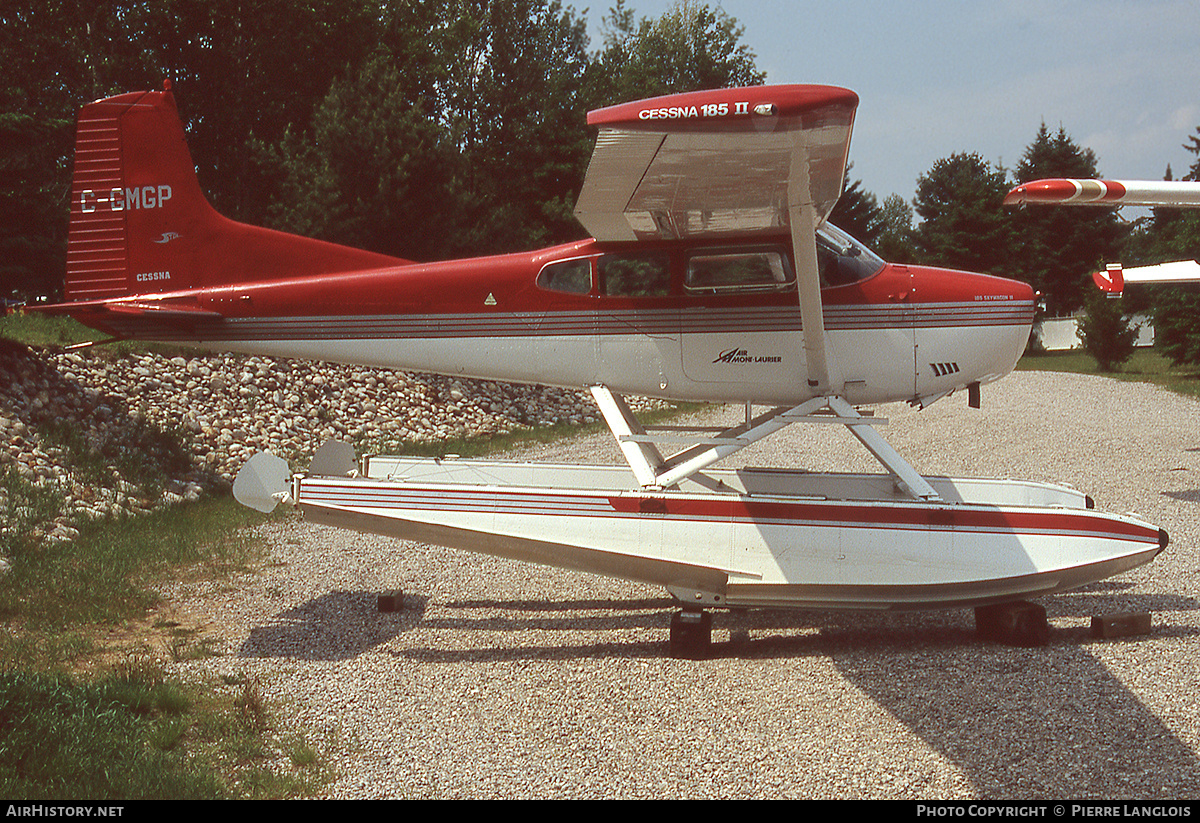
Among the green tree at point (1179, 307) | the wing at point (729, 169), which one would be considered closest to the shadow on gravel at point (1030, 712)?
the wing at point (729, 169)

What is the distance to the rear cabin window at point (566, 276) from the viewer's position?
257 inches

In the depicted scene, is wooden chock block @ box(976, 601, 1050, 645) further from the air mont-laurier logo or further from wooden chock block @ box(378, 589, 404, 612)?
wooden chock block @ box(378, 589, 404, 612)

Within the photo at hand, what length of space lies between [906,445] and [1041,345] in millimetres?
33654

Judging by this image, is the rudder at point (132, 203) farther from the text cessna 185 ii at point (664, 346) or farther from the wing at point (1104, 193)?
the wing at point (1104, 193)

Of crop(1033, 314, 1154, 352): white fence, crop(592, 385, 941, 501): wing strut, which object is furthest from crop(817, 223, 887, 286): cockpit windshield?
crop(1033, 314, 1154, 352): white fence

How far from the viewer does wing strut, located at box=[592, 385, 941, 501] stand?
604 cm

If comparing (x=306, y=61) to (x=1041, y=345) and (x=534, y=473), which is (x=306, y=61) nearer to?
(x=534, y=473)

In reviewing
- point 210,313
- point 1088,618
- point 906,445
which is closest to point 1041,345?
point 906,445

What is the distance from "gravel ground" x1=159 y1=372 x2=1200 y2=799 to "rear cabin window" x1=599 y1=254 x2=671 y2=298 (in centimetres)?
255

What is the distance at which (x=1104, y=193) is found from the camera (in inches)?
318

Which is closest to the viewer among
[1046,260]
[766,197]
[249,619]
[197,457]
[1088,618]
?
[766,197]

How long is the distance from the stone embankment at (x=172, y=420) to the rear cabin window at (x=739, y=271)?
22.3 feet

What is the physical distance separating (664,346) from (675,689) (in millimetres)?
2546

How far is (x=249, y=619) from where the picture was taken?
6.70m
